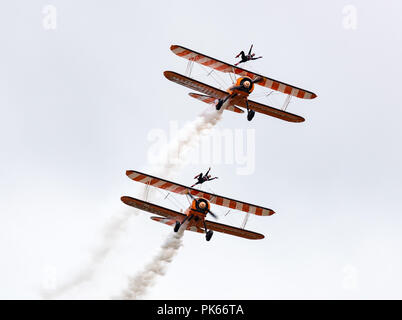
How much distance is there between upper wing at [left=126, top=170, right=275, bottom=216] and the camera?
49.6 metres

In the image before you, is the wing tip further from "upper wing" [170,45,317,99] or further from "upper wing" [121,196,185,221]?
"upper wing" [170,45,317,99]

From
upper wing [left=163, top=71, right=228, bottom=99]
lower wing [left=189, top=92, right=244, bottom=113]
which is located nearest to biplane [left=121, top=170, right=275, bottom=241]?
lower wing [left=189, top=92, right=244, bottom=113]

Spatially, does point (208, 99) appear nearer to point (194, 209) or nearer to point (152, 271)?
point (194, 209)

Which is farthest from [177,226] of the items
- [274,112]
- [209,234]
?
[274,112]

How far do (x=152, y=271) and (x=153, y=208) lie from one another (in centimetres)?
438

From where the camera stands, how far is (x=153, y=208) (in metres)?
48.9

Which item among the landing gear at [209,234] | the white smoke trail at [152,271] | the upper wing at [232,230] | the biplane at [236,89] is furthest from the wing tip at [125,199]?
the biplane at [236,89]

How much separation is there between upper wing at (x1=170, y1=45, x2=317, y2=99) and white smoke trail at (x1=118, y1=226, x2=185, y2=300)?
10.4m

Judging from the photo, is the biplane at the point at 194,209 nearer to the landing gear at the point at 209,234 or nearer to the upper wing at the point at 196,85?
the landing gear at the point at 209,234

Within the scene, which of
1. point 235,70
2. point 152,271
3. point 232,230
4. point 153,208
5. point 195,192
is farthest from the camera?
point 235,70

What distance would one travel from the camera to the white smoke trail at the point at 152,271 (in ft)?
168

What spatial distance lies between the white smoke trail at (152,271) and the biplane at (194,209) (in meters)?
2.01
